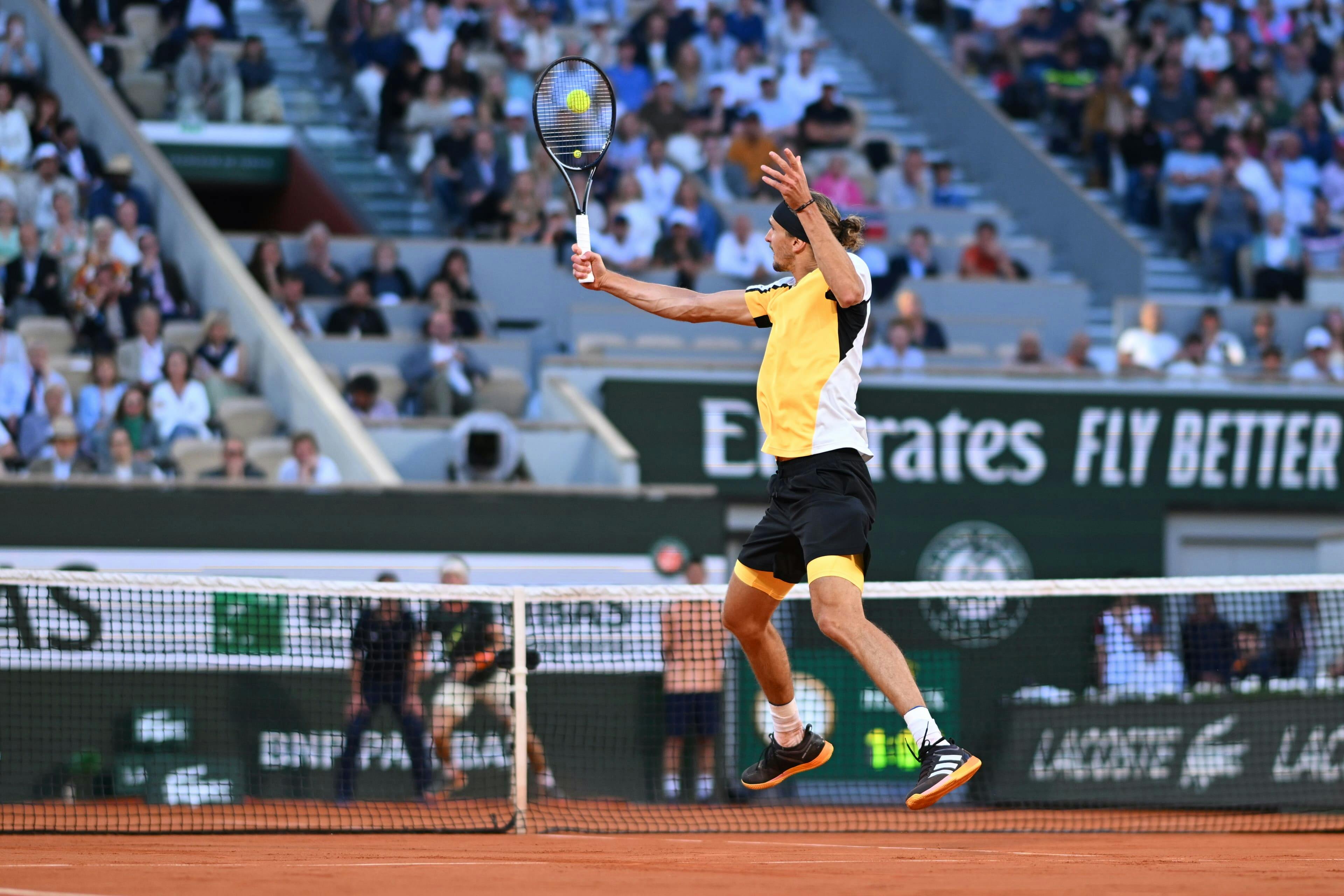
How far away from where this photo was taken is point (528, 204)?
1822 cm

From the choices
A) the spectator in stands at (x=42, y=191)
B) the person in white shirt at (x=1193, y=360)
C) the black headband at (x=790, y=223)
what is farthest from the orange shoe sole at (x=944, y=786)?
the spectator in stands at (x=42, y=191)

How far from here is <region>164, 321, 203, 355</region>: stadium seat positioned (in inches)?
623

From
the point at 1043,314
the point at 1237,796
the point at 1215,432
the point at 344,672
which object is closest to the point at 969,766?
the point at 344,672

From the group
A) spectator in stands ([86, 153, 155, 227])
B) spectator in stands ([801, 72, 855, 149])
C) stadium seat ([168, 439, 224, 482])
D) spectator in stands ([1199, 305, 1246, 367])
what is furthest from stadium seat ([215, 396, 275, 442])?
spectator in stands ([1199, 305, 1246, 367])

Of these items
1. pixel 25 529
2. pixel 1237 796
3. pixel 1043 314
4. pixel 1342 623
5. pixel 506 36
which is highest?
pixel 506 36

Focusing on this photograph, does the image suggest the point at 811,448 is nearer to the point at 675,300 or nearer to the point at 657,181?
the point at 675,300

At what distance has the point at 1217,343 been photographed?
18.6 metres

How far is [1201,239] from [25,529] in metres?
13.5

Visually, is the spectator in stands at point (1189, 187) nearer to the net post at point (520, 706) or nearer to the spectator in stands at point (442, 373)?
the spectator in stands at point (442, 373)

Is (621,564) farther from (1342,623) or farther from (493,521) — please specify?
(1342,623)

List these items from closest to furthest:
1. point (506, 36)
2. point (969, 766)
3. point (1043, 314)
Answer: point (969, 766) → point (1043, 314) → point (506, 36)

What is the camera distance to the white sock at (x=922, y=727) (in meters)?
7.20

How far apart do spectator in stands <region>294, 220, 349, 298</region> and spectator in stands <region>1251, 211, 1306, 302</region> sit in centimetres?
945

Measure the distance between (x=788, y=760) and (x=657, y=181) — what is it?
1183 cm
